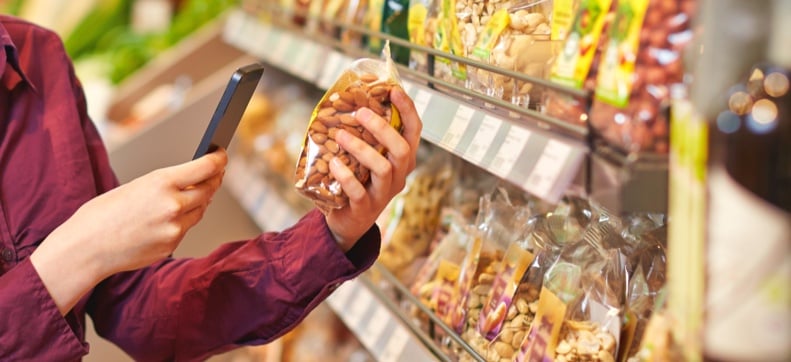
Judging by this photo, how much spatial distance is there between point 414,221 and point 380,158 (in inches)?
29.1

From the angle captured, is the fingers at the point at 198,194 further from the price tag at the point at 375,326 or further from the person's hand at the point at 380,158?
the price tag at the point at 375,326

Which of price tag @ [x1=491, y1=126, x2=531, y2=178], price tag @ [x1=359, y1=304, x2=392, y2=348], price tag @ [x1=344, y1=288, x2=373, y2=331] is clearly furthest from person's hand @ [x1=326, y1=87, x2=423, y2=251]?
price tag @ [x1=344, y1=288, x2=373, y2=331]

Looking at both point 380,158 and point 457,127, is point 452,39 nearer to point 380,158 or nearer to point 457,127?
point 457,127

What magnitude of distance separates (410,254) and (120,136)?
Result: 1985 mm

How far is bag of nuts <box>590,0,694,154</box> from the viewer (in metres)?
0.82

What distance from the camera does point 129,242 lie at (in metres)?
1.16

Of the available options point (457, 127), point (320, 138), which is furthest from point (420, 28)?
point (320, 138)

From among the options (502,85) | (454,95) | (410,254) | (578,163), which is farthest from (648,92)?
(410,254)

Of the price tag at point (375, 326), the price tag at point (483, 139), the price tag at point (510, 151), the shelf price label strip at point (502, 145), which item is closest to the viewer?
the shelf price label strip at point (502, 145)

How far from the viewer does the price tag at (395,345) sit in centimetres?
156

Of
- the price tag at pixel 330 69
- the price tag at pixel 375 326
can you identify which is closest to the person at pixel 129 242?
the price tag at pixel 375 326

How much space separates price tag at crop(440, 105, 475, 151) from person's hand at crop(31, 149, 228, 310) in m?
0.32

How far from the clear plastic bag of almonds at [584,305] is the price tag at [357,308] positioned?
0.57m

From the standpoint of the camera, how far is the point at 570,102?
99 centimetres
